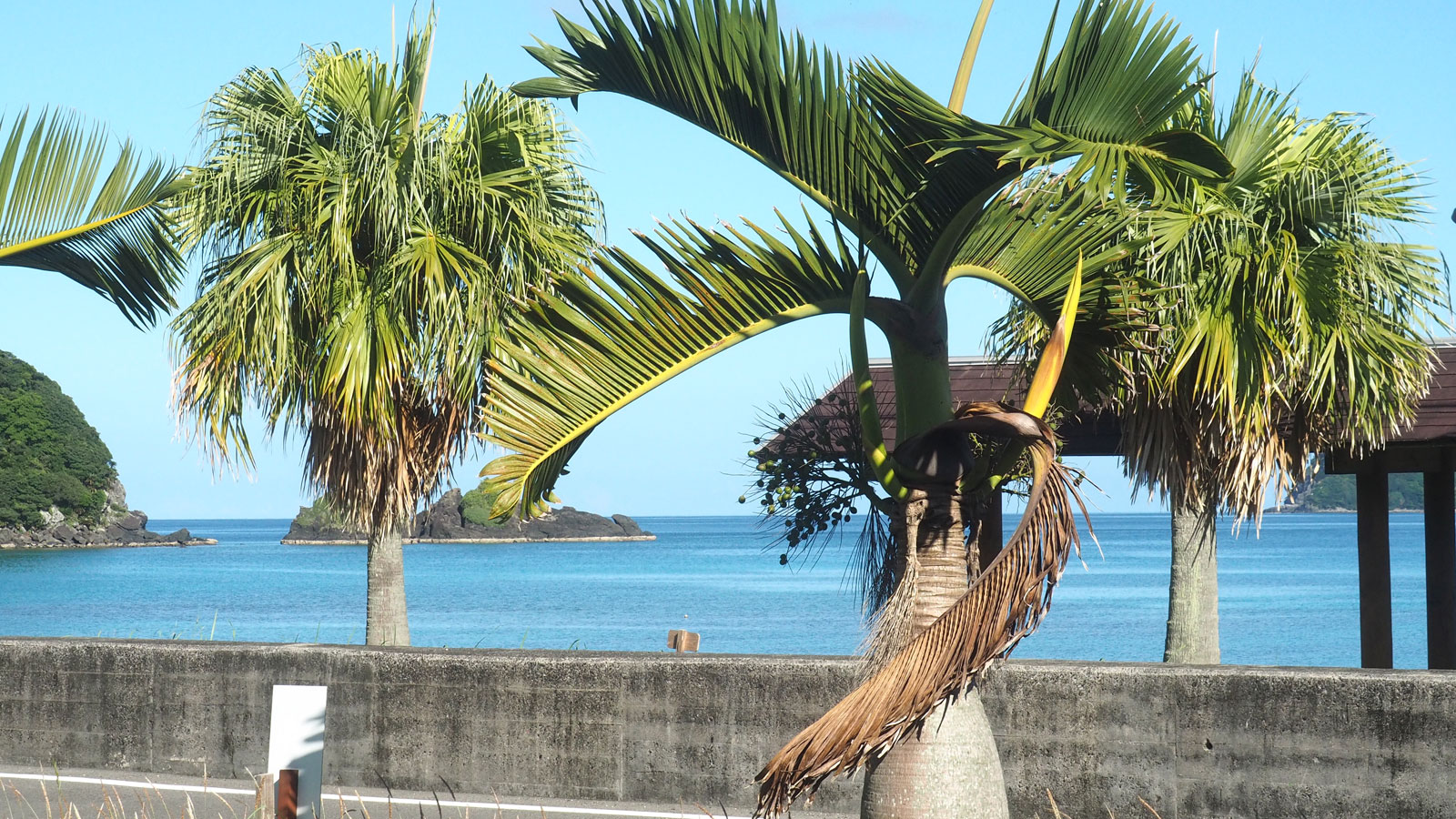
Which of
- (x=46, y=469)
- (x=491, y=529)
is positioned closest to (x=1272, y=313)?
(x=46, y=469)

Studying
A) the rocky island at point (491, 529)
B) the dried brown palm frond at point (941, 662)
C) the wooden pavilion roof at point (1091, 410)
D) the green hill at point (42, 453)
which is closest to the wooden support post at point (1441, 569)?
Answer: the wooden pavilion roof at point (1091, 410)

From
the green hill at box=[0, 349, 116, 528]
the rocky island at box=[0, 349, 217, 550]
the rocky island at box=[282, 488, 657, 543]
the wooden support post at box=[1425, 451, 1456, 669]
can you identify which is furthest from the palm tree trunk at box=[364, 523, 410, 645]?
the rocky island at box=[282, 488, 657, 543]

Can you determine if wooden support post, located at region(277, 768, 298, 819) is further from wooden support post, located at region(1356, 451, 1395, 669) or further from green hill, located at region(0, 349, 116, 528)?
green hill, located at region(0, 349, 116, 528)

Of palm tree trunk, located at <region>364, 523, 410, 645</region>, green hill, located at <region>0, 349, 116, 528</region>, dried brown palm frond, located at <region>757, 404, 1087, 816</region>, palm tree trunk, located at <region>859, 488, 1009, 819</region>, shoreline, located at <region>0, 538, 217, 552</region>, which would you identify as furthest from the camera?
shoreline, located at <region>0, 538, 217, 552</region>

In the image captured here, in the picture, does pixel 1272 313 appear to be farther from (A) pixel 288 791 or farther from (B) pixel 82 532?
(B) pixel 82 532

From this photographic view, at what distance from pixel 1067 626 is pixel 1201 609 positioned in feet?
102

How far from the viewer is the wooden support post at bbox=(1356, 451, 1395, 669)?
10.6m

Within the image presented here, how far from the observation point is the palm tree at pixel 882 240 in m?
3.51

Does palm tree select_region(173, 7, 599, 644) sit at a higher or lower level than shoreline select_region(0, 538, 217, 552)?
higher

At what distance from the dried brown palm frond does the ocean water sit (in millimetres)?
9654

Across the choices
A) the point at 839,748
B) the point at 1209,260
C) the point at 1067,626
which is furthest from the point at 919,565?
the point at 1067,626

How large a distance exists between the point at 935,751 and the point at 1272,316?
571 cm

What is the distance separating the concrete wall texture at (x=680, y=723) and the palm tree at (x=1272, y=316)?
2.08m

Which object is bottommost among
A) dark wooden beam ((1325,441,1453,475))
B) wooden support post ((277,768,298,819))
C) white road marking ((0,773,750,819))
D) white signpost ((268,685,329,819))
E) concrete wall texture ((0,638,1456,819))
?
white road marking ((0,773,750,819))
